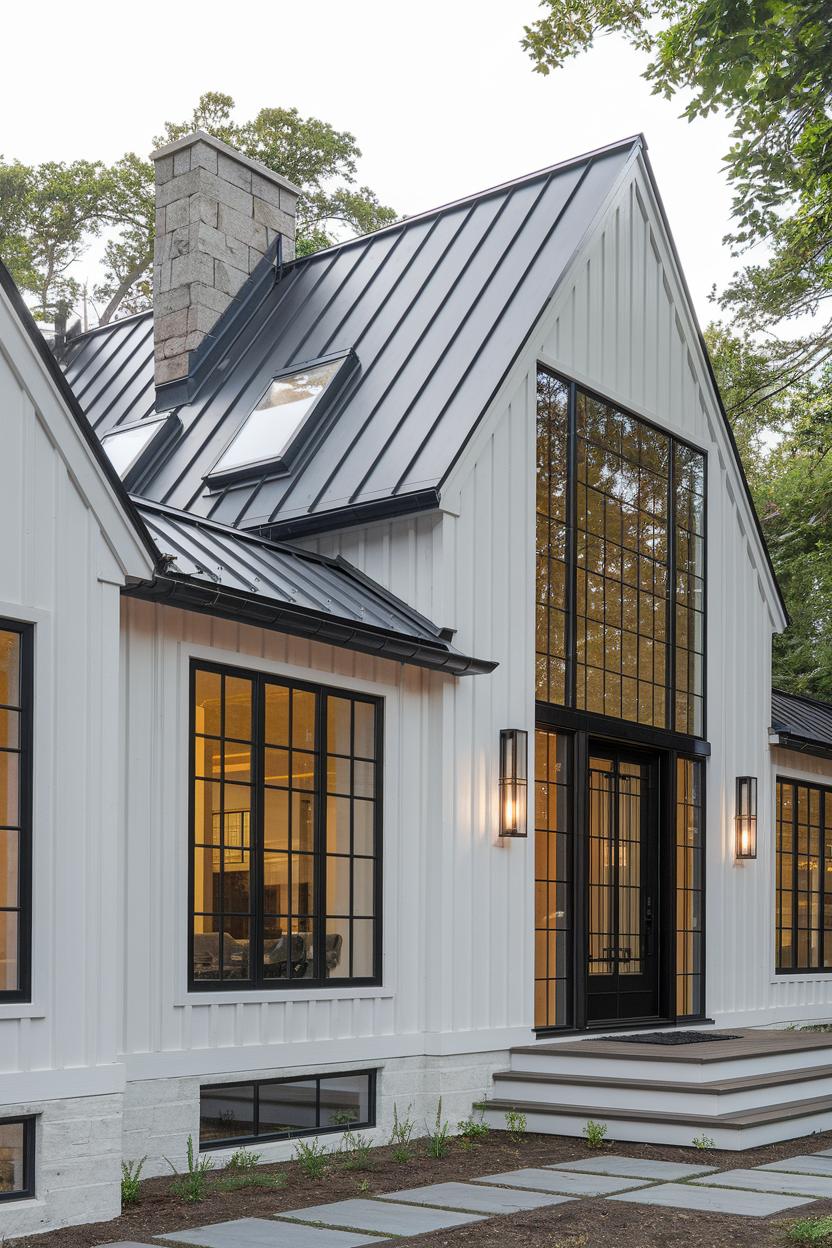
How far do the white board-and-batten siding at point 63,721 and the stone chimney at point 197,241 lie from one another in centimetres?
686

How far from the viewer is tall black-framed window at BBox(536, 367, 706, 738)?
11906 mm

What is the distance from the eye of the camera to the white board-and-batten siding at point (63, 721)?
7062mm

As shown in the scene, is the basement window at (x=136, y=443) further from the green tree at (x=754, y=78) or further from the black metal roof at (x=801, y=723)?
the black metal roof at (x=801, y=723)

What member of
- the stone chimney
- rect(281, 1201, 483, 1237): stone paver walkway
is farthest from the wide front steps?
the stone chimney

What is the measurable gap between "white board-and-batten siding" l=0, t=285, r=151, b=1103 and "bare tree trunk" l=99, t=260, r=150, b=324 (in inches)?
914

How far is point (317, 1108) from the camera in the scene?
9.33 m

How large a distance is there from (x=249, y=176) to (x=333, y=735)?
25.8 ft

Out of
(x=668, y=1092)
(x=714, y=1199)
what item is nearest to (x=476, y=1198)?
(x=714, y=1199)

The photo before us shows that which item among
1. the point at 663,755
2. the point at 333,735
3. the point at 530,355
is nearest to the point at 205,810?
the point at 333,735

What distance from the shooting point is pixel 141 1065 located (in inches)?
314

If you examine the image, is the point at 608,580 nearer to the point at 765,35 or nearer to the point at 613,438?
the point at 613,438

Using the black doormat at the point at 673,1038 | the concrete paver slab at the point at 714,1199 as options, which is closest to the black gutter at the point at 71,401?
the concrete paver slab at the point at 714,1199

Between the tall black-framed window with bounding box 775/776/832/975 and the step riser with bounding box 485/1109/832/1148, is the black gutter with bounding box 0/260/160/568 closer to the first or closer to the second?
the step riser with bounding box 485/1109/832/1148

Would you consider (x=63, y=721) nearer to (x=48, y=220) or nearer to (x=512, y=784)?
(x=512, y=784)
